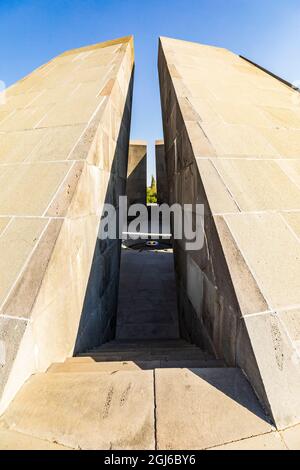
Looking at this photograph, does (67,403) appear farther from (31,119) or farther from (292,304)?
(31,119)

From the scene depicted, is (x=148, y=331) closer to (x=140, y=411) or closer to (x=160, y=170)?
(x=140, y=411)

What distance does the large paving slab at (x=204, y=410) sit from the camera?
1201 mm

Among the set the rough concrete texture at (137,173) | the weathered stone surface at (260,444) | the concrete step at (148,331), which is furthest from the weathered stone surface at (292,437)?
the rough concrete texture at (137,173)

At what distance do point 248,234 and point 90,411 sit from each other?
1.75 m

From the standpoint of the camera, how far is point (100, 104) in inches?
161

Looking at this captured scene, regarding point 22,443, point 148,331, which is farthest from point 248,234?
point 148,331

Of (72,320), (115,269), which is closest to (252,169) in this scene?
(72,320)

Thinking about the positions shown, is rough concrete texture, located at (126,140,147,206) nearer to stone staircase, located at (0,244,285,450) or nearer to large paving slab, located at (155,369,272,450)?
stone staircase, located at (0,244,285,450)

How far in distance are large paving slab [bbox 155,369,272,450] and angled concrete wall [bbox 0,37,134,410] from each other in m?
0.93

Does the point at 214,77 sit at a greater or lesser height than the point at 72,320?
greater

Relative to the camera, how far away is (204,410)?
133 centimetres

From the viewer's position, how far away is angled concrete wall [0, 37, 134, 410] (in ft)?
6.05

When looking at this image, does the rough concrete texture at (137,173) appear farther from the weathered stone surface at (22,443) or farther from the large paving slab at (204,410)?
the weathered stone surface at (22,443)

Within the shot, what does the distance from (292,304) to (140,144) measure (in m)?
14.6
